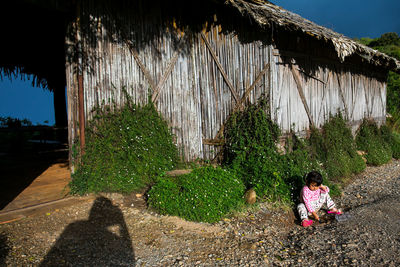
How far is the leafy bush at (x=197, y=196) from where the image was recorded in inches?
164

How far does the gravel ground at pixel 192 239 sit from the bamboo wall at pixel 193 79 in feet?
5.97

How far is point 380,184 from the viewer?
630 cm

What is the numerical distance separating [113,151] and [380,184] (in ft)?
19.0

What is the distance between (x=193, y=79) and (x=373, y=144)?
646 cm

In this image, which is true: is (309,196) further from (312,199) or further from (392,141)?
(392,141)

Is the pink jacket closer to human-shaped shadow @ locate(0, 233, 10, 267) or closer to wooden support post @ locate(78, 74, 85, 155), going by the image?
wooden support post @ locate(78, 74, 85, 155)

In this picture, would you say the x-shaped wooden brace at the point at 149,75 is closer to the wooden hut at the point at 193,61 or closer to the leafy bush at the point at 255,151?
the wooden hut at the point at 193,61

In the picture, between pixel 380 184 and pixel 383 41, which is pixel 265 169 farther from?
pixel 383 41

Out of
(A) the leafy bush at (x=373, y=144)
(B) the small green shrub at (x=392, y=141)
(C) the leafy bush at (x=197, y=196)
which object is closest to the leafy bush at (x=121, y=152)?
(C) the leafy bush at (x=197, y=196)

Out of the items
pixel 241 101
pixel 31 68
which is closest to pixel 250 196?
pixel 241 101

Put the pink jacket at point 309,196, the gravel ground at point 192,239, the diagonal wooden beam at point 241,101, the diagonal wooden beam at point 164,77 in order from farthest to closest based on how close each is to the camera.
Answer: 1. the diagonal wooden beam at point 241,101
2. the diagonal wooden beam at point 164,77
3. the pink jacket at point 309,196
4. the gravel ground at point 192,239

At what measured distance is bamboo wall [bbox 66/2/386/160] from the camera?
516 centimetres

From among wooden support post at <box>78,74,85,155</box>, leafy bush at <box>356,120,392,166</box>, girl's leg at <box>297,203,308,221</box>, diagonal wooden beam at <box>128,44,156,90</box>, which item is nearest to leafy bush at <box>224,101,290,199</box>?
girl's leg at <box>297,203,308,221</box>

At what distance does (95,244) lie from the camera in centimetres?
336
